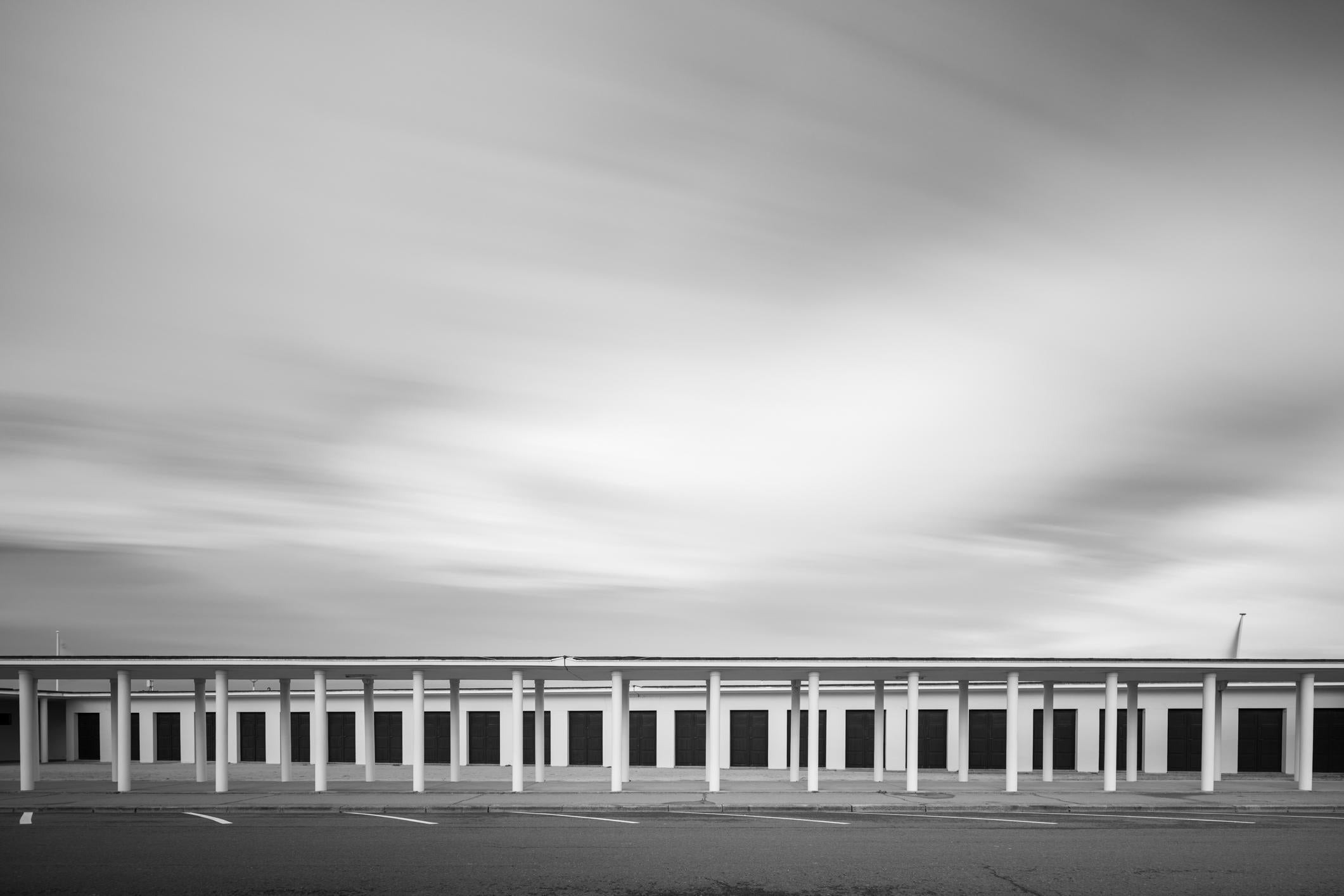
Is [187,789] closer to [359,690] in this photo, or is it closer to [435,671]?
[435,671]

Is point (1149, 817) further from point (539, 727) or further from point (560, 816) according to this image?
point (539, 727)

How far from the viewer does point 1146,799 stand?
23609 mm

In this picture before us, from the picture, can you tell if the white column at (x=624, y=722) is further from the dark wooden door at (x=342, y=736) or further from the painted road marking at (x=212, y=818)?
the dark wooden door at (x=342, y=736)

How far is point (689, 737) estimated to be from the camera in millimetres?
43938

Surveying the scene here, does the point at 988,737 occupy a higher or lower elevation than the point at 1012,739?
lower

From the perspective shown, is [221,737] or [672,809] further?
[221,737]

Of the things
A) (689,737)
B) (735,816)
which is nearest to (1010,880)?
(735,816)

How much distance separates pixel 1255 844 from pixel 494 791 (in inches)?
660

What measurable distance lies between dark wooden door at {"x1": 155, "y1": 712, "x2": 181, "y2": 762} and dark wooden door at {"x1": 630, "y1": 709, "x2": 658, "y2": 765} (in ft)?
67.3

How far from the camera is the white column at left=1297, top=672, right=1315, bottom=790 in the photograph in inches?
1059

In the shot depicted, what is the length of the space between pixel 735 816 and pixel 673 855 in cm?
631

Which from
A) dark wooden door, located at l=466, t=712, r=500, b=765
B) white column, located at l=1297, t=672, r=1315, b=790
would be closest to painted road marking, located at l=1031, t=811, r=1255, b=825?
white column, located at l=1297, t=672, r=1315, b=790

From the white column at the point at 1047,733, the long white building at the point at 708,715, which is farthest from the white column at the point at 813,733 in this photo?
the white column at the point at 1047,733

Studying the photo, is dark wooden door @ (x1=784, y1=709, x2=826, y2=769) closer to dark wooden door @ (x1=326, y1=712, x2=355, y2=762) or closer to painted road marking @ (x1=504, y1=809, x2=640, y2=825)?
dark wooden door @ (x1=326, y1=712, x2=355, y2=762)
